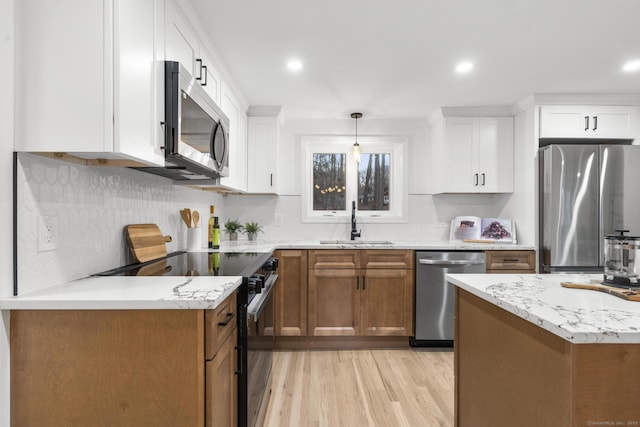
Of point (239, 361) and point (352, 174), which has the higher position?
point (352, 174)

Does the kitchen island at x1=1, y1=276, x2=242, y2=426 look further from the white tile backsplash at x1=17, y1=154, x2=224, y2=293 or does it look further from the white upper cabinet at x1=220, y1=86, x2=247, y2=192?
the white upper cabinet at x1=220, y1=86, x2=247, y2=192

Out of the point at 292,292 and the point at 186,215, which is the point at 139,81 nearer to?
the point at 186,215

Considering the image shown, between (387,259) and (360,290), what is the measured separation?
1.20 feet

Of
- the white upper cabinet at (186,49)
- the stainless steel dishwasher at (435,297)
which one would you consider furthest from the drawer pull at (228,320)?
the stainless steel dishwasher at (435,297)

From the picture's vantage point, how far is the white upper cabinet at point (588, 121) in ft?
10.2

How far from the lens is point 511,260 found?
10.2 ft

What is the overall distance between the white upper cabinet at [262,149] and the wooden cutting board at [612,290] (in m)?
2.60

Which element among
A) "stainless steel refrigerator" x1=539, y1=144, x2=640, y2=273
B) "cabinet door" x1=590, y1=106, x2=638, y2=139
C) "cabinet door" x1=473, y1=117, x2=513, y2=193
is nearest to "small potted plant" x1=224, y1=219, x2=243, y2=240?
"cabinet door" x1=473, y1=117, x2=513, y2=193

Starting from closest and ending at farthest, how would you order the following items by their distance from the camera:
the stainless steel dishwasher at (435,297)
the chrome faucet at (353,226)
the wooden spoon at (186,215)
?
the wooden spoon at (186,215) → the stainless steel dishwasher at (435,297) → the chrome faucet at (353,226)

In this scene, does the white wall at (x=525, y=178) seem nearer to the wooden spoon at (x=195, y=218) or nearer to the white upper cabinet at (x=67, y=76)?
the wooden spoon at (x=195, y=218)

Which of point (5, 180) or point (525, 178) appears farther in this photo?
point (525, 178)

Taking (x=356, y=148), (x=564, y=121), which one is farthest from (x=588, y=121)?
(x=356, y=148)

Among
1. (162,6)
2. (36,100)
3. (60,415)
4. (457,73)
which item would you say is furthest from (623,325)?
(457,73)

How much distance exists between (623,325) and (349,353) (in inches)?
92.4
